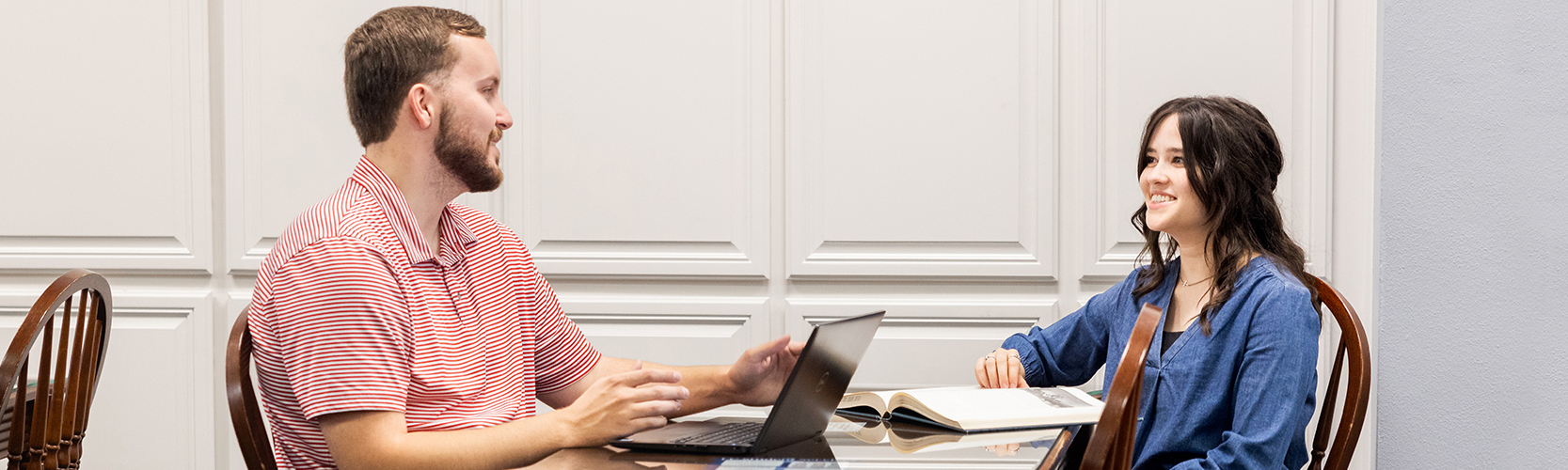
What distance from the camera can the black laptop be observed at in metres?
1.09

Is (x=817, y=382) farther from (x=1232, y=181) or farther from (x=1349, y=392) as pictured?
(x=1349, y=392)

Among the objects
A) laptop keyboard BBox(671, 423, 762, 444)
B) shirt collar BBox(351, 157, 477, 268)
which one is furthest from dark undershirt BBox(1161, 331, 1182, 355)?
shirt collar BBox(351, 157, 477, 268)

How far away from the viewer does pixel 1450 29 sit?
2275 mm

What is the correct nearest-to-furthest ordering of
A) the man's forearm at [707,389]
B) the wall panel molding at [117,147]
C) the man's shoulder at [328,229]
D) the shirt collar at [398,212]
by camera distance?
the man's shoulder at [328,229], the shirt collar at [398,212], the man's forearm at [707,389], the wall panel molding at [117,147]

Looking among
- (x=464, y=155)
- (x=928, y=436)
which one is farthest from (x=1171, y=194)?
(x=464, y=155)

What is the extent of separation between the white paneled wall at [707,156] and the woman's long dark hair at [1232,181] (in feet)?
2.76

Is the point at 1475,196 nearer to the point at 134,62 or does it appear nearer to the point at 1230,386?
the point at 1230,386

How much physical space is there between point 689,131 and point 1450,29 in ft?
5.55

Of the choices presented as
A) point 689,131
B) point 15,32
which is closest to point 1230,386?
point 689,131

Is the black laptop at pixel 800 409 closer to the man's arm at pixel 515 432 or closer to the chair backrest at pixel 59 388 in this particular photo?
the man's arm at pixel 515 432

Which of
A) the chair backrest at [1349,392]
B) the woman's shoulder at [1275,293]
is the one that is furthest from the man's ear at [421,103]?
the chair backrest at [1349,392]

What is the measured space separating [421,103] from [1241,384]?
1.14 metres

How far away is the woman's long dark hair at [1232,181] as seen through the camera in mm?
1540

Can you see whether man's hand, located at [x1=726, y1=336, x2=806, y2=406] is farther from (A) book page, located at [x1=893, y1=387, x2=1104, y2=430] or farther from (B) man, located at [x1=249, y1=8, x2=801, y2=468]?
(A) book page, located at [x1=893, y1=387, x2=1104, y2=430]
